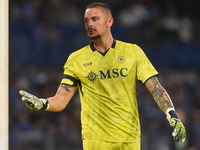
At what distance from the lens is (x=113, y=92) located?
439cm

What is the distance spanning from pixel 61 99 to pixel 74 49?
20.3ft

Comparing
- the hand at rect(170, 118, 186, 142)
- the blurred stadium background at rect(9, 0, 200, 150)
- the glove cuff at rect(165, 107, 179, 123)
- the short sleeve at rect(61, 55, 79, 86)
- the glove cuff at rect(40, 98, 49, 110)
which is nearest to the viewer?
the hand at rect(170, 118, 186, 142)

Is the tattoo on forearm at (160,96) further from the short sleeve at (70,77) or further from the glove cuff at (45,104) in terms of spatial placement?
the glove cuff at (45,104)

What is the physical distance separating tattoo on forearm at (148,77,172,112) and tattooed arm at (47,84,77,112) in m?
0.90

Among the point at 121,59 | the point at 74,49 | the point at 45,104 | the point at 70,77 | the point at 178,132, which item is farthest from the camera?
the point at 74,49

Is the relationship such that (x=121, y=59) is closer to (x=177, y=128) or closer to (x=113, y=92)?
(x=113, y=92)

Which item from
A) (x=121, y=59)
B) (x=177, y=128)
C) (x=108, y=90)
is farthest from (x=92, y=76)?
(x=177, y=128)

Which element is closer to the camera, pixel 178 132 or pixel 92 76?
pixel 178 132

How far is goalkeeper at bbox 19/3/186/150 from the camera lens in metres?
4.34

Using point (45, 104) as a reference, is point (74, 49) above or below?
above

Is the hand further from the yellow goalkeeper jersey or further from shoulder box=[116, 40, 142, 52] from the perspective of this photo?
shoulder box=[116, 40, 142, 52]

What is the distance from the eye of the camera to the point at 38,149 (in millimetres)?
8617

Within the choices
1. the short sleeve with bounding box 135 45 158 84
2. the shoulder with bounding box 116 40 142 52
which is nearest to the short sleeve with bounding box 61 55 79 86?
the shoulder with bounding box 116 40 142 52

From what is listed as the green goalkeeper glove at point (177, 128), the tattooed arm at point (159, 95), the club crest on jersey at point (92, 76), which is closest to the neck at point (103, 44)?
the club crest on jersey at point (92, 76)
